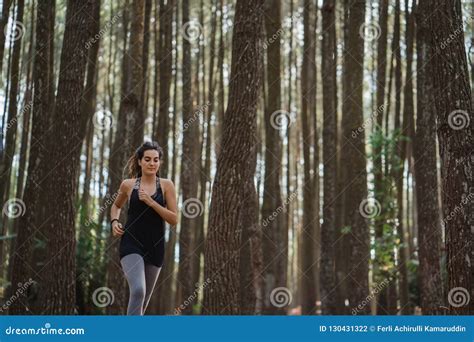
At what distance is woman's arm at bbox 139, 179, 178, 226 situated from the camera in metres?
5.80

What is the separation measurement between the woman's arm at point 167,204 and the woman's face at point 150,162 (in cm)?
15

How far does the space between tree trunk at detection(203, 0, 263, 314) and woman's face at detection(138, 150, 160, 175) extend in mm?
2086

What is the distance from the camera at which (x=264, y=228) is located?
1409 cm

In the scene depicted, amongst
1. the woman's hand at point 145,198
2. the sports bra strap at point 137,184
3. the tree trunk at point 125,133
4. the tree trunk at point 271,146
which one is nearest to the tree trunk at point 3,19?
the tree trunk at point 125,133

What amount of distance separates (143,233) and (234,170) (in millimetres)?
2431

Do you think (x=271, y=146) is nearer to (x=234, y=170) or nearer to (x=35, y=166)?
(x=35, y=166)

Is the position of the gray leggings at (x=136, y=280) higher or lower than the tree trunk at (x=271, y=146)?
lower

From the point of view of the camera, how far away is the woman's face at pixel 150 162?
19.8 ft

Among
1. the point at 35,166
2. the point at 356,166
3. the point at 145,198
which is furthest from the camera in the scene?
the point at 356,166

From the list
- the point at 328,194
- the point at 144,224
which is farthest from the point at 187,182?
the point at 144,224

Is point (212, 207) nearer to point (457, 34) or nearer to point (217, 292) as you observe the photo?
point (217, 292)

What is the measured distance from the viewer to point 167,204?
604 cm

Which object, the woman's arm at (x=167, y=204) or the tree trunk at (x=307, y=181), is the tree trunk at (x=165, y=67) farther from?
the woman's arm at (x=167, y=204)

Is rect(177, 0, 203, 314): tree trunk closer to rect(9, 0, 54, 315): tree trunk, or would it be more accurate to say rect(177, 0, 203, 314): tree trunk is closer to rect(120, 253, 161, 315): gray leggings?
rect(9, 0, 54, 315): tree trunk
